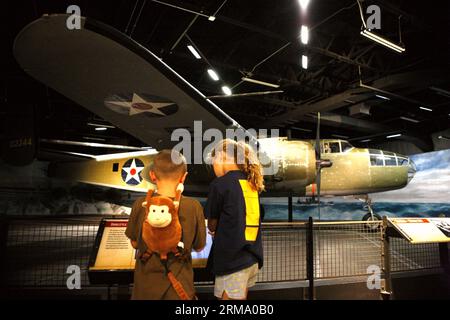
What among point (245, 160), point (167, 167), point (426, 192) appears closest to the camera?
point (167, 167)

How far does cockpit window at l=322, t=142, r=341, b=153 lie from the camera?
8.44 meters

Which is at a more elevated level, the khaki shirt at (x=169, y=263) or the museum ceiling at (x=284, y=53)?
the museum ceiling at (x=284, y=53)

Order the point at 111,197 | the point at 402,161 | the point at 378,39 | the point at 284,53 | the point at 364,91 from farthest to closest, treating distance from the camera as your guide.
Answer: the point at 111,197 → the point at 364,91 → the point at 402,161 → the point at 284,53 → the point at 378,39

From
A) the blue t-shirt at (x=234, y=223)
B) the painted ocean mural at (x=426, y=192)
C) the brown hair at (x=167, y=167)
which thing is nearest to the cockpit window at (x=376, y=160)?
the painted ocean mural at (x=426, y=192)

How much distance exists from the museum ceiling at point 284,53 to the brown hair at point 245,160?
4.51 m

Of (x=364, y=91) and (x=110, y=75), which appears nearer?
(x=110, y=75)

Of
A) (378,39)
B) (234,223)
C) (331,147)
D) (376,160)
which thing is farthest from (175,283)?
(376,160)

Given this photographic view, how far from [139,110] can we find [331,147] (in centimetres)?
612

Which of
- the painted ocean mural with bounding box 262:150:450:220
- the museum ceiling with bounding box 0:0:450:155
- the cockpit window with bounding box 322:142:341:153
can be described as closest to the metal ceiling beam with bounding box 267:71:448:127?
the museum ceiling with bounding box 0:0:450:155

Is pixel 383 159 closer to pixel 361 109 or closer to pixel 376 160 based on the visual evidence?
pixel 376 160

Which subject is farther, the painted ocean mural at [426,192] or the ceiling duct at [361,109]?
the painted ocean mural at [426,192]

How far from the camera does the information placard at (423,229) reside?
130 inches

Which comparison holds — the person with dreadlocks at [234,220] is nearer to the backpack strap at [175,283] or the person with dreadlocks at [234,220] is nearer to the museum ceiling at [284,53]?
the backpack strap at [175,283]

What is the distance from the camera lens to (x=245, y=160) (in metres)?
2.06
